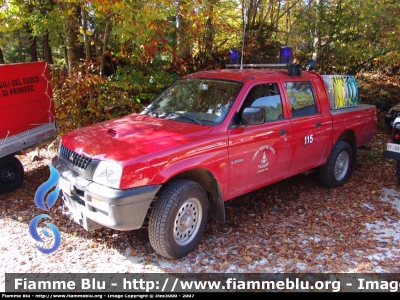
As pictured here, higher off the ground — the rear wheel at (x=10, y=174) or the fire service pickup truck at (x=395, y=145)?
the fire service pickup truck at (x=395, y=145)

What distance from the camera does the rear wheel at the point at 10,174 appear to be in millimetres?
5931

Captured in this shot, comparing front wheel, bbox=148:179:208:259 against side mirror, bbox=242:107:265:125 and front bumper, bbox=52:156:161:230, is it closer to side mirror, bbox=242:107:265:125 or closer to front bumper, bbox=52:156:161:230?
front bumper, bbox=52:156:161:230

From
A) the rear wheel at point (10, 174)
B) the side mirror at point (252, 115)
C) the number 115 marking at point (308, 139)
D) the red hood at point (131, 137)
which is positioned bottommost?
the rear wheel at point (10, 174)

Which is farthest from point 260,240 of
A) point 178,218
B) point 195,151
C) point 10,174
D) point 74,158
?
point 10,174

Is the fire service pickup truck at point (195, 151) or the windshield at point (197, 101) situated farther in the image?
the windshield at point (197, 101)

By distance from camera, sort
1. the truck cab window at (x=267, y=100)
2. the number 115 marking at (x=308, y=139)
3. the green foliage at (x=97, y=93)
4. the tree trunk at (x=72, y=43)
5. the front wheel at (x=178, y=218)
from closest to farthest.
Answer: the front wheel at (x=178, y=218)
the truck cab window at (x=267, y=100)
the number 115 marking at (x=308, y=139)
the green foliage at (x=97, y=93)
the tree trunk at (x=72, y=43)

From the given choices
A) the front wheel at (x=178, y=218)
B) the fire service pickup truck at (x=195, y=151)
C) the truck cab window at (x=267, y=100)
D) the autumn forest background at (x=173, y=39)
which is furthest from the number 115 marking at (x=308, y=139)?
the autumn forest background at (x=173, y=39)

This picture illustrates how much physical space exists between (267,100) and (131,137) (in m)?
1.90

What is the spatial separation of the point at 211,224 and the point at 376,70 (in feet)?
35.5

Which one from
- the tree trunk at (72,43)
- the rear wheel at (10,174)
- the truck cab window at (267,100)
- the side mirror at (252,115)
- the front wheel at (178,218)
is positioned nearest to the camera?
the front wheel at (178,218)

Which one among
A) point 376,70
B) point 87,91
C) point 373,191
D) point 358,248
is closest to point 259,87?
point 358,248

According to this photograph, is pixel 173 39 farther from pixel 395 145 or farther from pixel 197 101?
pixel 395 145

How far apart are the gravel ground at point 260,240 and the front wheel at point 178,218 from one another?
190mm

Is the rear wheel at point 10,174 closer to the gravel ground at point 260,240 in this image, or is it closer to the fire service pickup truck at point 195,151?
the gravel ground at point 260,240
